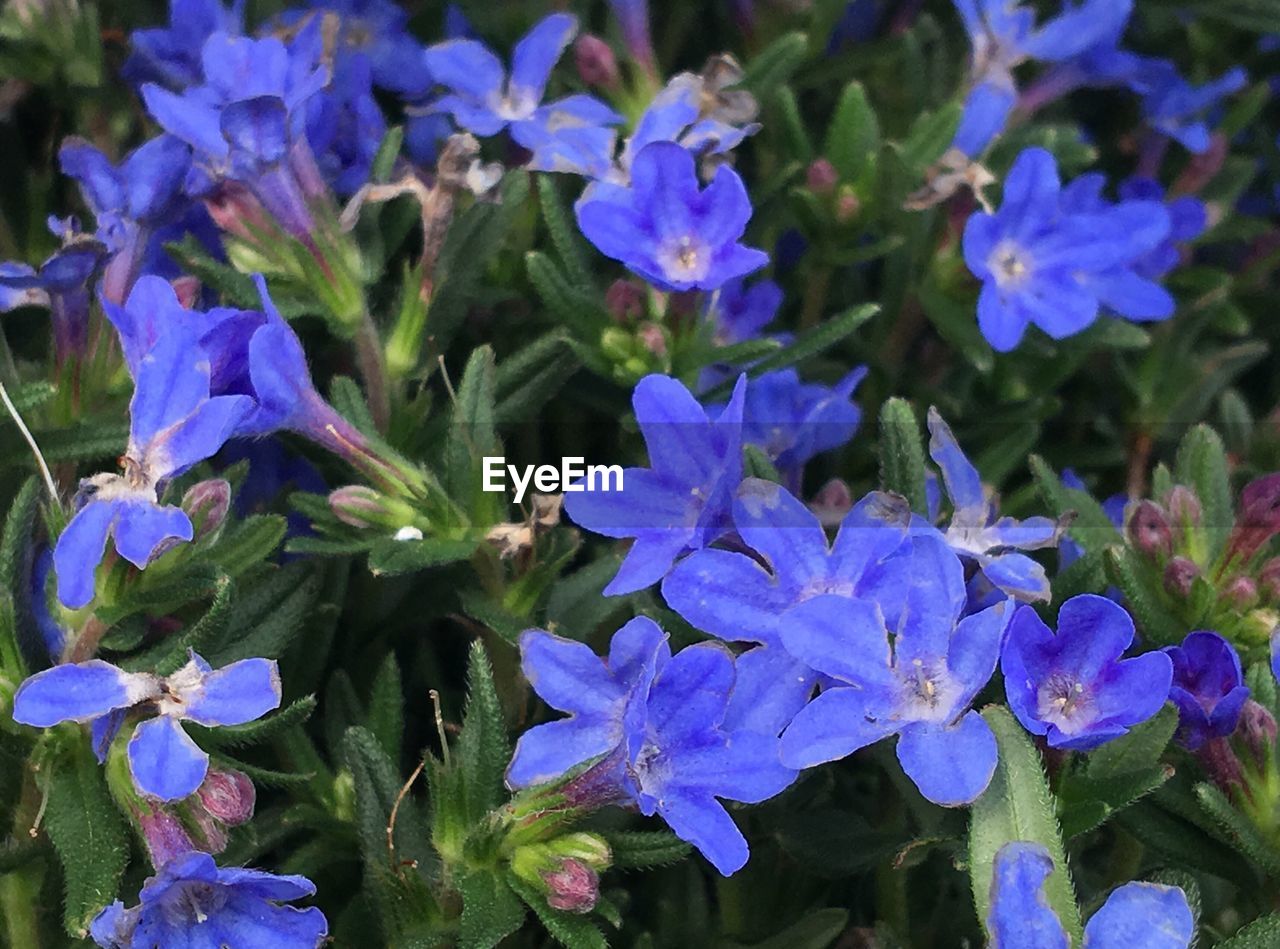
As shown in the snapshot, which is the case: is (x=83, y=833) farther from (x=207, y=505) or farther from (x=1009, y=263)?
(x=1009, y=263)

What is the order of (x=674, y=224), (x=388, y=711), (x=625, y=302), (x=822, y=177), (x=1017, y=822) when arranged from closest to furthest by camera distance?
(x=1017, y=822), (x=388, y=711), (x=674, y=224), (x=625, y=302), (x=822, y=177)

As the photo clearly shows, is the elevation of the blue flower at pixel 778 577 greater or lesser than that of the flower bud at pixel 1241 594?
greater

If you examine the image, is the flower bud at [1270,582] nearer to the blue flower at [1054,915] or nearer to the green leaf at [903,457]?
the green leaf at [903,457]

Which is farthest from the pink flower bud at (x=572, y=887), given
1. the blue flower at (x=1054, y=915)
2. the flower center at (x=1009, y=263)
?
the flower center at (x=1009, y=263)

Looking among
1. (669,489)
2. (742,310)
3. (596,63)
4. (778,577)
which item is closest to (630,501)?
(669,489)

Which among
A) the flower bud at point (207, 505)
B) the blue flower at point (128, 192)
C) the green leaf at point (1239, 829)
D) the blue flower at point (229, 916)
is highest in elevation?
the blue flower at point (128, 192)

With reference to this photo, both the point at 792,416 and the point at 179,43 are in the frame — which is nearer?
the point at 792,416

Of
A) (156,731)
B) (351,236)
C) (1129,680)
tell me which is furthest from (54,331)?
(1129,680)
